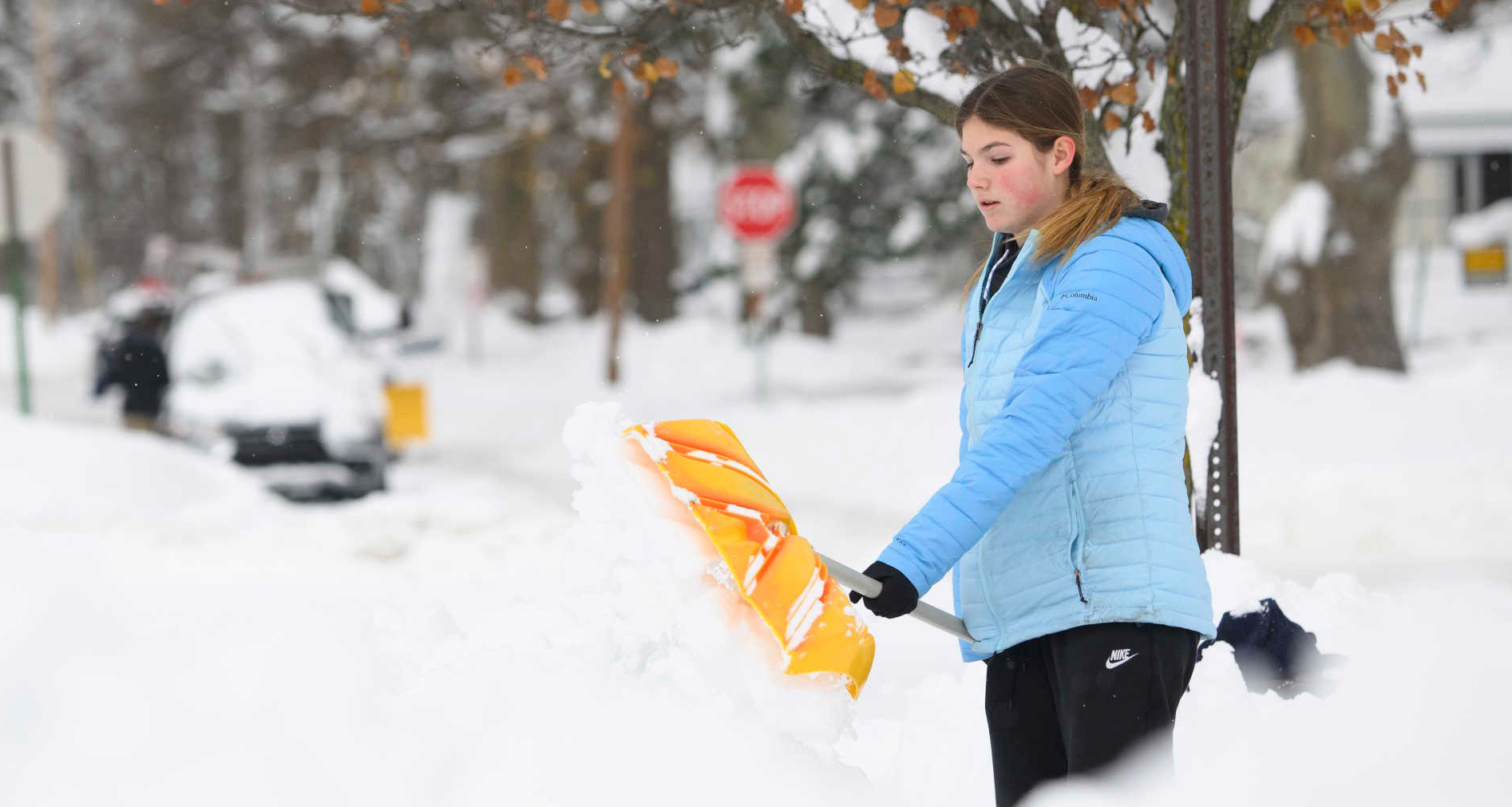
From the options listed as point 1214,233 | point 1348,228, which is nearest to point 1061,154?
point 1214,233

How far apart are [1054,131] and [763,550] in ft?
2.72

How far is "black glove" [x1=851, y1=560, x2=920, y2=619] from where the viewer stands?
7.68ft

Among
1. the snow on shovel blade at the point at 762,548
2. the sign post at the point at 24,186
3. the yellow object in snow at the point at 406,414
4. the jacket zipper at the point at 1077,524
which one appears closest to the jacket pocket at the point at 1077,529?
the jacket zipper at the point at 1077,524

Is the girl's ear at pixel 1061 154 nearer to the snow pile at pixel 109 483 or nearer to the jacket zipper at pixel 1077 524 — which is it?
the jacket zipper at pixel 1077 524

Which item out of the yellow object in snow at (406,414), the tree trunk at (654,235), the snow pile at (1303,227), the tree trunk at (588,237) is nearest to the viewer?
the yellow object in snow at (406,414)

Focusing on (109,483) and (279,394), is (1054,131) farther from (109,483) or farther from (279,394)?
(279,394)

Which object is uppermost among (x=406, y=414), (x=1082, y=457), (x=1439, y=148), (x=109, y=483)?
(x=1082, y=457)

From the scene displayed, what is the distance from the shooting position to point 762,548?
250 cm

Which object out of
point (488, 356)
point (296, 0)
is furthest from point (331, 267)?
point (488, 356)

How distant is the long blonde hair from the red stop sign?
14504mm

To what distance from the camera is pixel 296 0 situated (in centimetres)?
478

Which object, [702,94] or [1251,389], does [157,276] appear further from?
[1251,389]

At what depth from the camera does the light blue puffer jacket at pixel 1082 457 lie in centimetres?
236

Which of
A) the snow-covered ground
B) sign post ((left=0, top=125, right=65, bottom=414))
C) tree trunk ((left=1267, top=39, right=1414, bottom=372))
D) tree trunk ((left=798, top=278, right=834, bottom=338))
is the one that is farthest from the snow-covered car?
tree trunk ((left=798, top=278, right=834, bottom=338))
